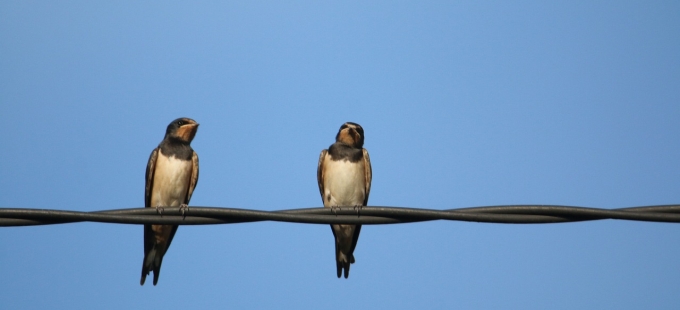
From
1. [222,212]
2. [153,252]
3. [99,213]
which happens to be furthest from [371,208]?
[153,252]

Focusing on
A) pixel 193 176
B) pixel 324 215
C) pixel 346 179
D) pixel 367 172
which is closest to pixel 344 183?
pixel 346 179

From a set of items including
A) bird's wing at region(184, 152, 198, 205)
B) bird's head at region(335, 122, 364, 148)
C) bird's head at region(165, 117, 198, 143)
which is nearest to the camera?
bird's wing at region(184, 152, 198, 205)

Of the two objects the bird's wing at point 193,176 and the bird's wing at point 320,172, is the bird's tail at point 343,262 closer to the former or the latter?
the bird's wing at point 320,172

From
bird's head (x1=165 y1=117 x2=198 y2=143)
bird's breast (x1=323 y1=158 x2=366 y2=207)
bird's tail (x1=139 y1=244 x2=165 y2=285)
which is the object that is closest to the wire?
bird's tail (x1=139 y1=244 x2=165 y2=285)

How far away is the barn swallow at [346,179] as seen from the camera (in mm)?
9859

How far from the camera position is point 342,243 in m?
9.90

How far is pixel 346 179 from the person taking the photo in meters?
9.81

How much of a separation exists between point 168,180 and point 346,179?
196cm

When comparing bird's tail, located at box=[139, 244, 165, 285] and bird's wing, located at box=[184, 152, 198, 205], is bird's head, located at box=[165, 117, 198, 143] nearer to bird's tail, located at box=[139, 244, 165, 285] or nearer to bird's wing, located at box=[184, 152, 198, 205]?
bird's wing, located at box=[184, 152, 198, 205]

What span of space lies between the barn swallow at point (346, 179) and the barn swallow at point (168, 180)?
152 cm

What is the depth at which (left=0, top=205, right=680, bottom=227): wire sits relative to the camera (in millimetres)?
4789

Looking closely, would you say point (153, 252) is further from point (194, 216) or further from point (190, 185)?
point (194, 216)

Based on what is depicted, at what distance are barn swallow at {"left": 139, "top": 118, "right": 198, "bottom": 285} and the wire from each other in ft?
13.3

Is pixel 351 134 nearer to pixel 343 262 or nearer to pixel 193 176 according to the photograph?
pixel 343 262
